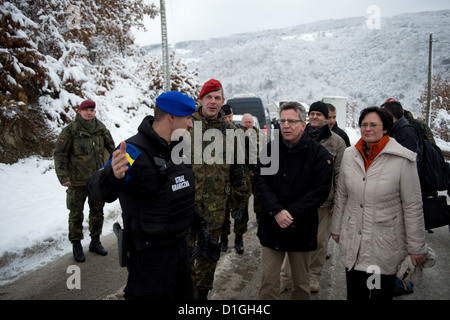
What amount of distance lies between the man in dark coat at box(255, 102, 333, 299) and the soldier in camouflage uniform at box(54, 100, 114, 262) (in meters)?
2.82

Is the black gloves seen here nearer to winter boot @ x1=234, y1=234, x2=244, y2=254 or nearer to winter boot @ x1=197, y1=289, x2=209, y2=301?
winter boot @ x1=197, y1=289, x2=209, y2=301

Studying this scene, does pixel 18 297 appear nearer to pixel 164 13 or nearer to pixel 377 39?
pixel 164 13

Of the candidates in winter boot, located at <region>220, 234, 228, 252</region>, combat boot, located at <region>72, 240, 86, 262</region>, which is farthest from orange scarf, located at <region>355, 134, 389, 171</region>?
combat boot, located at <region>72, 240, 86, 262</region>

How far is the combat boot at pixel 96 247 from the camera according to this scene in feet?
13.5

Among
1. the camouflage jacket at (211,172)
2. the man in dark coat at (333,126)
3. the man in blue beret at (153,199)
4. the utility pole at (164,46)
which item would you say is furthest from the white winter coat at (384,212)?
the utility pole at (164,46)

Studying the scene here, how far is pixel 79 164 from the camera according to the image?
13.3 feet

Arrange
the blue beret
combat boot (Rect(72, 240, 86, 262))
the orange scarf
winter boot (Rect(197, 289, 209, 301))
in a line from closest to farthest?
the blue beret, the orange scarf, winter boot (Rect(197, 289, 209, 301)), combat boot (Rect(72, 240, 86, 262))

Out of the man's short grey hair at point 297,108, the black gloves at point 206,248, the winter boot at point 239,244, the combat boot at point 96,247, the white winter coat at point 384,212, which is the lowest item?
the winter boot at point 239,244

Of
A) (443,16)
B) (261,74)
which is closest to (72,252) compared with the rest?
(261,74)

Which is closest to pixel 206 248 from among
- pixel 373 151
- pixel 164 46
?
pixel 373 151

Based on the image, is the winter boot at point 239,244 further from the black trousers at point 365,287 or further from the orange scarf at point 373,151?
the orange scarf at point 373,151

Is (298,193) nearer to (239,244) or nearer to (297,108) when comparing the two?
(297,108)

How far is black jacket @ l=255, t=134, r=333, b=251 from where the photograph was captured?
2426mm

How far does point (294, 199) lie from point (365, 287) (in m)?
0.96
